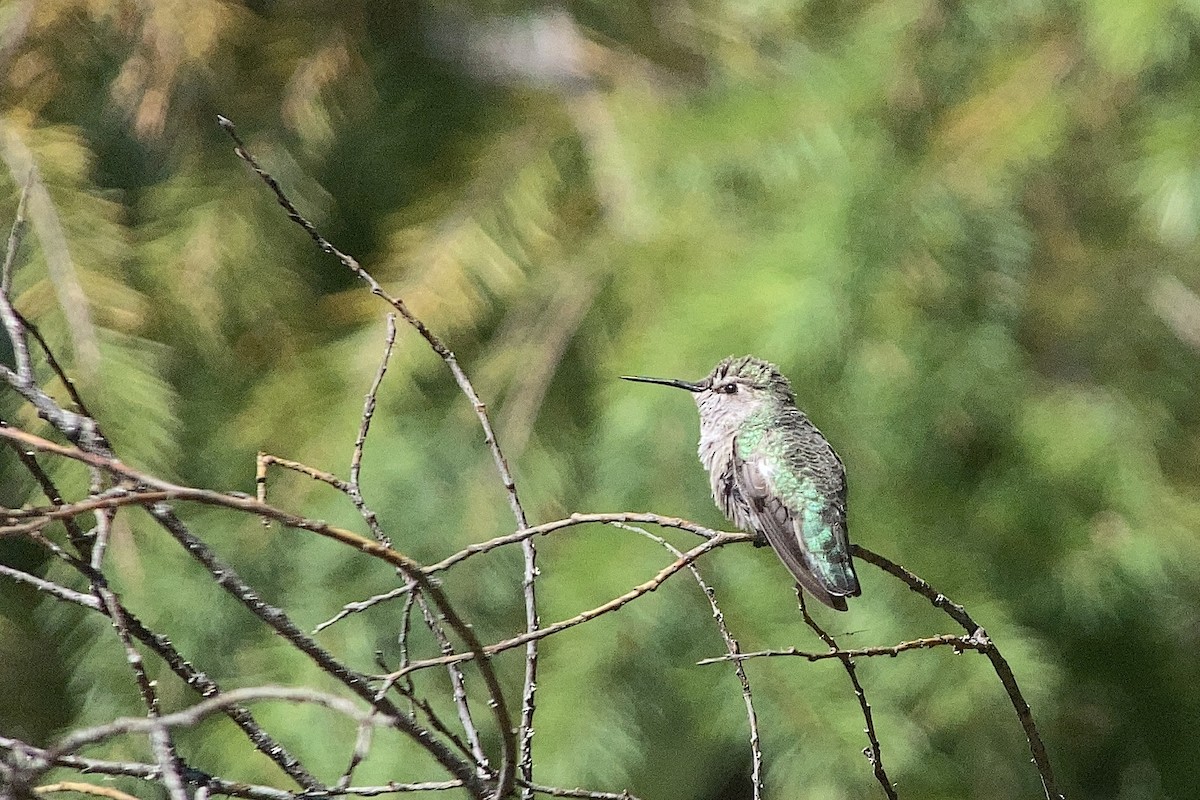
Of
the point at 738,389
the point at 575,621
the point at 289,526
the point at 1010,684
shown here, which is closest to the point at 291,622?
the point at 289,526

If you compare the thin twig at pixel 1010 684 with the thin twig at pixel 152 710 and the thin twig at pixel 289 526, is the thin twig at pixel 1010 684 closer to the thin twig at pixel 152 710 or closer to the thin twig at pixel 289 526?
the thin twig at pixel 289 526

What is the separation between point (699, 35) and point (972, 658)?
1.19 meters

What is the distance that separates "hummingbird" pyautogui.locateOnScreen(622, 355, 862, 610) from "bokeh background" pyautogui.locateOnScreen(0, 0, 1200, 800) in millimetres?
80

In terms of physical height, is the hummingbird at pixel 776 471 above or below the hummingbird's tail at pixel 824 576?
above

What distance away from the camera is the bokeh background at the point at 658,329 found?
1.58 meters

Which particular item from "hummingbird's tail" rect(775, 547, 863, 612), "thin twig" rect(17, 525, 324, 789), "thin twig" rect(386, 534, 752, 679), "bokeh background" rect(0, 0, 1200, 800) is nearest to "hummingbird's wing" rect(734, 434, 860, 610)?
"hummingbird's tail" rect(775, 547, 863, 612)

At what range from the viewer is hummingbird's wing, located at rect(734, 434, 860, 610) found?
1.16 meters

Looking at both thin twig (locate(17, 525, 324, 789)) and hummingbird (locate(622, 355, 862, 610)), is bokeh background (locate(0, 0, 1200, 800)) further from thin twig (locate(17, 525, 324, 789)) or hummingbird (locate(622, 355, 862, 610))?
thin twig (locate(17, 525, 324, 789))

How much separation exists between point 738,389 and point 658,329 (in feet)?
0.86

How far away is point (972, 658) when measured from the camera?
1605 millimetres

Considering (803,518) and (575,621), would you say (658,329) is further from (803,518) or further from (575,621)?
(575,621)

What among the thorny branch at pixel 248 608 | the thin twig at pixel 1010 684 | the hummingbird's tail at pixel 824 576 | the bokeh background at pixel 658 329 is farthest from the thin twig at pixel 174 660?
the bokeh background at pixel 658 329

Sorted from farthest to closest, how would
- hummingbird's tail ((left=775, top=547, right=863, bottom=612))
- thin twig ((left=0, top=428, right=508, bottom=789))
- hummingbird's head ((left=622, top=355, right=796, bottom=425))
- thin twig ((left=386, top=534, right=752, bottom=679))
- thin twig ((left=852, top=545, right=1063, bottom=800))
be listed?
hummingbird's head ((left=622, top=355, right=796, bottom=425)), hummingbird's tail ((left=775, top=547, right=863, bottom=612)), thin twig ((left=852, top=545, right=1063, bottom=800)), thin twig ((left=386, top=534, right=752, bottom=679)), thin twig ((left=0, top=428, right=508, bottom=789))

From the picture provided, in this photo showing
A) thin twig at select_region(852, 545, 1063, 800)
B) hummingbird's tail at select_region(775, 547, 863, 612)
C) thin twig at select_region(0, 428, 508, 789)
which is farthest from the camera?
hummingbird's tail at select_region(775, 547, 863, 612)
